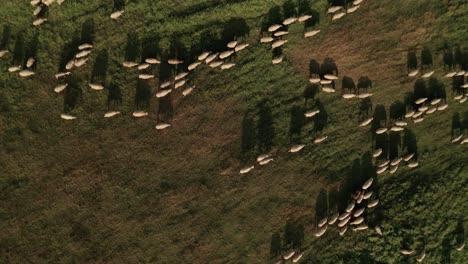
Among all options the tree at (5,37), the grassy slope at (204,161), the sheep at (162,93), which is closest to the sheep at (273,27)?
the grassy slope at (204,161)

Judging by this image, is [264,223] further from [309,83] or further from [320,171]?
[309,83]

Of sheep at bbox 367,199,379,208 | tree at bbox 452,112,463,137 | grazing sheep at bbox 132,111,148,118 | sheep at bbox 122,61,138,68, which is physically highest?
sheep at bbox 122,61,138,68

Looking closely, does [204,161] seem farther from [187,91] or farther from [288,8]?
[288,8]

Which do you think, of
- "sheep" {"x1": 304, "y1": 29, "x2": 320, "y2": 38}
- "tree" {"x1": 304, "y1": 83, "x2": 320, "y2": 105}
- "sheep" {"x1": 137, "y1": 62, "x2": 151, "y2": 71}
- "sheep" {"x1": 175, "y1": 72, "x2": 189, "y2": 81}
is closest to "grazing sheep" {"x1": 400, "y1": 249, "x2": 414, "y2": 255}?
"tree" {"x1": 304, "y1": 83, "x2": 320, "y2": 105}

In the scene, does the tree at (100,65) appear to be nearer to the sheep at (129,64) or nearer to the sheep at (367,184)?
the sheep at (129,64)

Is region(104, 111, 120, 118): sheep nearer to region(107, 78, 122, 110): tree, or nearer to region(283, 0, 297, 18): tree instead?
region(107, 78, 122, 110): tree
